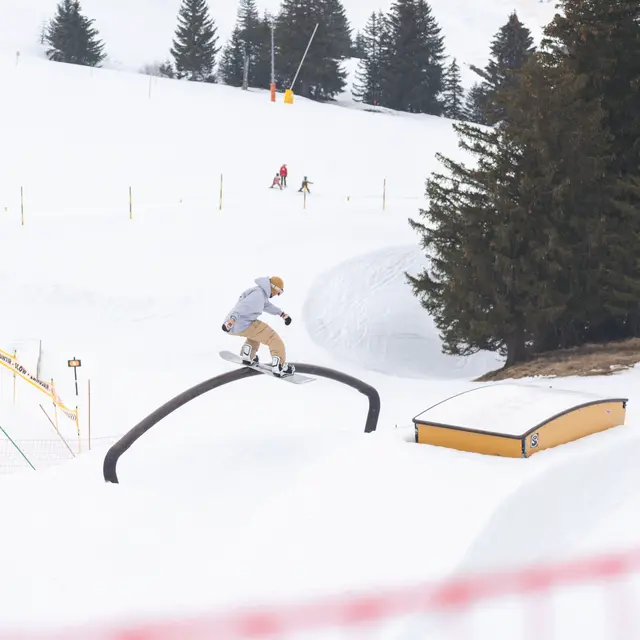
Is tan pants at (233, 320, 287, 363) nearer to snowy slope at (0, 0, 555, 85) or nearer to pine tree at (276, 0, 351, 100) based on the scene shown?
pine tree at (276, 0, 351, 100)

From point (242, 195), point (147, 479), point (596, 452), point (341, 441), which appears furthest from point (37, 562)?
point (242, 195)

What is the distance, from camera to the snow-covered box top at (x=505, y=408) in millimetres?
7875

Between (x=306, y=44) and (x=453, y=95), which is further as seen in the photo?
(x=453, y=95)

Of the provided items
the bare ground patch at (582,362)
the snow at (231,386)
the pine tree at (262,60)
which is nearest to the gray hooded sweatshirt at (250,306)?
the snow at (231,386)

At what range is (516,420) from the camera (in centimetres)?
793

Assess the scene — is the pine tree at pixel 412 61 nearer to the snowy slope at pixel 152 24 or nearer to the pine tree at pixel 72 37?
the pine tree at pixel 72 37

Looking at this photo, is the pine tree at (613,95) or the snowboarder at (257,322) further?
the pine tree at (613,95)

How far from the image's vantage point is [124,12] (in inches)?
6481

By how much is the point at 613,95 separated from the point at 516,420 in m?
12.3

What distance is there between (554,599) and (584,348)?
40.7 feet

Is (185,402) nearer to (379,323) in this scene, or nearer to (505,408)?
(505,408)

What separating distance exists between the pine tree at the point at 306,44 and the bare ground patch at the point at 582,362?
2090 inches

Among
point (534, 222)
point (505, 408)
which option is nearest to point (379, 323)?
point (534, 222)

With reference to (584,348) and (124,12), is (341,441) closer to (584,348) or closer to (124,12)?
(584,348)
